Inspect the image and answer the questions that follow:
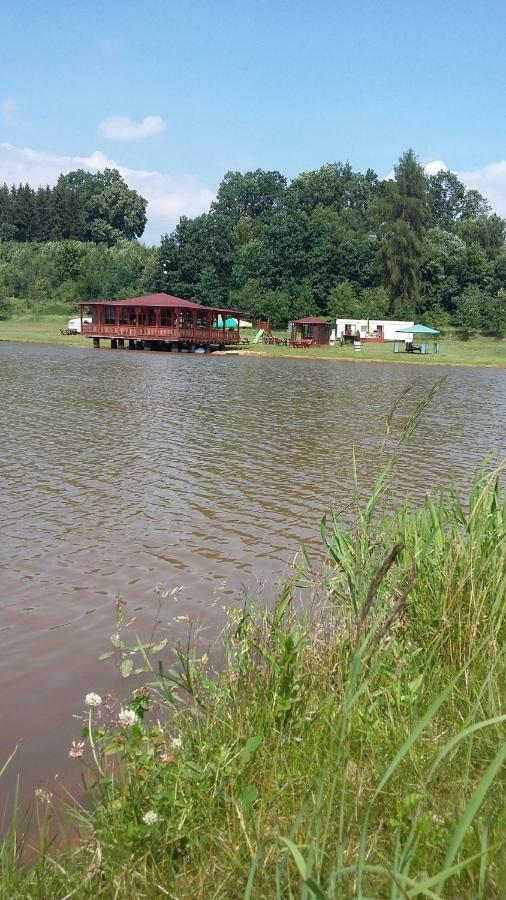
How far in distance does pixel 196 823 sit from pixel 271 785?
0.29 meters

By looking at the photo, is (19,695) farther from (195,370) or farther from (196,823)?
(195,370)

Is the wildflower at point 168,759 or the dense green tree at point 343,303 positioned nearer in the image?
the wildflower at point 168,759

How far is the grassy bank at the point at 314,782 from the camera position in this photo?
79.0 inches

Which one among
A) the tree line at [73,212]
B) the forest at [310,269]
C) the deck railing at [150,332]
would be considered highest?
the tree line at [73,212]

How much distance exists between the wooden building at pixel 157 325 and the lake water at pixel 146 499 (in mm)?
27940

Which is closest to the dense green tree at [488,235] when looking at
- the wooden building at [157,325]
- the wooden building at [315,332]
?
the wooden building at [315,332]

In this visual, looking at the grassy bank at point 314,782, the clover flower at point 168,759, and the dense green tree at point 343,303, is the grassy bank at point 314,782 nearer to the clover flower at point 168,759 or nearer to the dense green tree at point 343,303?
the clover flower at point 168,759

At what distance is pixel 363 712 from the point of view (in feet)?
10.6

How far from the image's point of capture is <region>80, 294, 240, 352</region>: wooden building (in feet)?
174

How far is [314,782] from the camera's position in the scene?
2645 millimetres

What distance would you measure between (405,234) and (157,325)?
31174 mm

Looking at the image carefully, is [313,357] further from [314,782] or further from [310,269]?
[314,782]

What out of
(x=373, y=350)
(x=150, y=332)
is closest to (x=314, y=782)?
(x=150, y=332)

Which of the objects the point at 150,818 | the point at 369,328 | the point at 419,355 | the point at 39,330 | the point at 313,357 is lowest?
the point at 150,818
